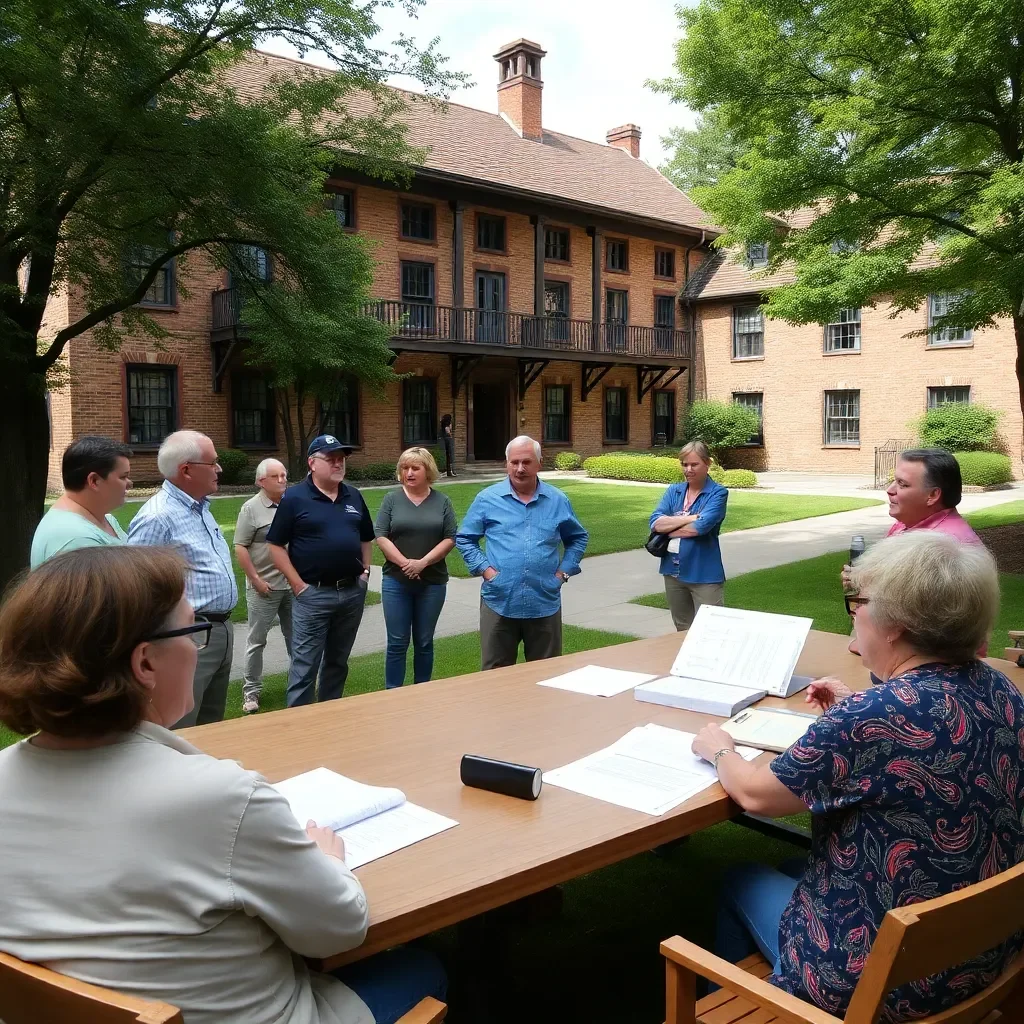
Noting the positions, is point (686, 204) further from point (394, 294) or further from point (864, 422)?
point (394, 294)

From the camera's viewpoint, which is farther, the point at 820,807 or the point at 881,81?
the point at 881,81

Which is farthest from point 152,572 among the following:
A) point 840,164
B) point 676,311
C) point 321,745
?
point 676,311

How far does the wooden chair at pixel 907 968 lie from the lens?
167 cm

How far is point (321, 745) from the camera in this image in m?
2.76

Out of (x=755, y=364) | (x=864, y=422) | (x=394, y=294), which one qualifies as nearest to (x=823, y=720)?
(x=394, y=294)

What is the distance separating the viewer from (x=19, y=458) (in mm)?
9656

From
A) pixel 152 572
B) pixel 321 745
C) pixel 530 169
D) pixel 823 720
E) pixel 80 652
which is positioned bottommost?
pixel 321 745

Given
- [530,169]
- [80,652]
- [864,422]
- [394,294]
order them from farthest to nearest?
[530,169], [864,422], [394,294], [80,652]

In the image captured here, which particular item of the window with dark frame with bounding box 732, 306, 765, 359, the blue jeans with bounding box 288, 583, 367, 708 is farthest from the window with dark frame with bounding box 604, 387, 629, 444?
the blue jeans with bounding box 288, 583, 367, 708

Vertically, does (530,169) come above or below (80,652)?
above

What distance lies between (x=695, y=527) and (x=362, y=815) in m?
4.12

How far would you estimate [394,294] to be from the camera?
81.1ft

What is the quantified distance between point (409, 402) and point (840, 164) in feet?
56.9

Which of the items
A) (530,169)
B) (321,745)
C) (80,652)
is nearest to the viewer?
(80,652)
